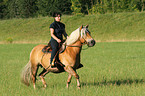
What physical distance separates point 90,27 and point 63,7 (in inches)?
1085

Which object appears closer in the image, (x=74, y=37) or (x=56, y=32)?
(x=74, y=37)

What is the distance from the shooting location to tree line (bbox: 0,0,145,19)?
72.9 m

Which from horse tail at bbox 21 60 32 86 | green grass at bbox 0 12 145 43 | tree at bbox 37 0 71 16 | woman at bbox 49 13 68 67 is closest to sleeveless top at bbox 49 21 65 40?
woman at bbox 49 13 68 67

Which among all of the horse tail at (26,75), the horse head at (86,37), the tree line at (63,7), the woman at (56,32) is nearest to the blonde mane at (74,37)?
the horse head at (86,37)

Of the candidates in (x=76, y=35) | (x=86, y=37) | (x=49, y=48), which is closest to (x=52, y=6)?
(x=49, y=48)

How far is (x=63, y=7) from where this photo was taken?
88.9 m

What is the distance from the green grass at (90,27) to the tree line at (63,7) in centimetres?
647

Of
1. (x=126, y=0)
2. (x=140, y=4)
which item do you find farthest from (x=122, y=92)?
(x=140, y=4)

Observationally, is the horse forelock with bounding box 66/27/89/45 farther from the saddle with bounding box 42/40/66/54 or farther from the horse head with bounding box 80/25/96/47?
the saddle with bounding box 42/40/66/54

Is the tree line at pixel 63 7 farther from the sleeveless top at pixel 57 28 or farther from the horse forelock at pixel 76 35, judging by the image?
the horse forelock at pixel 76 35

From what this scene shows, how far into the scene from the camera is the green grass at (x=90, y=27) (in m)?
57.8

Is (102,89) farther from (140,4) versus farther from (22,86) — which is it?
(140,4)

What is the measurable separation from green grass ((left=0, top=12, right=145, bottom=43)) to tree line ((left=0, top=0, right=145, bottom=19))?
6472 millimetres

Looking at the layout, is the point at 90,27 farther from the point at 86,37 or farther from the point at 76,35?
the point at 86,37
